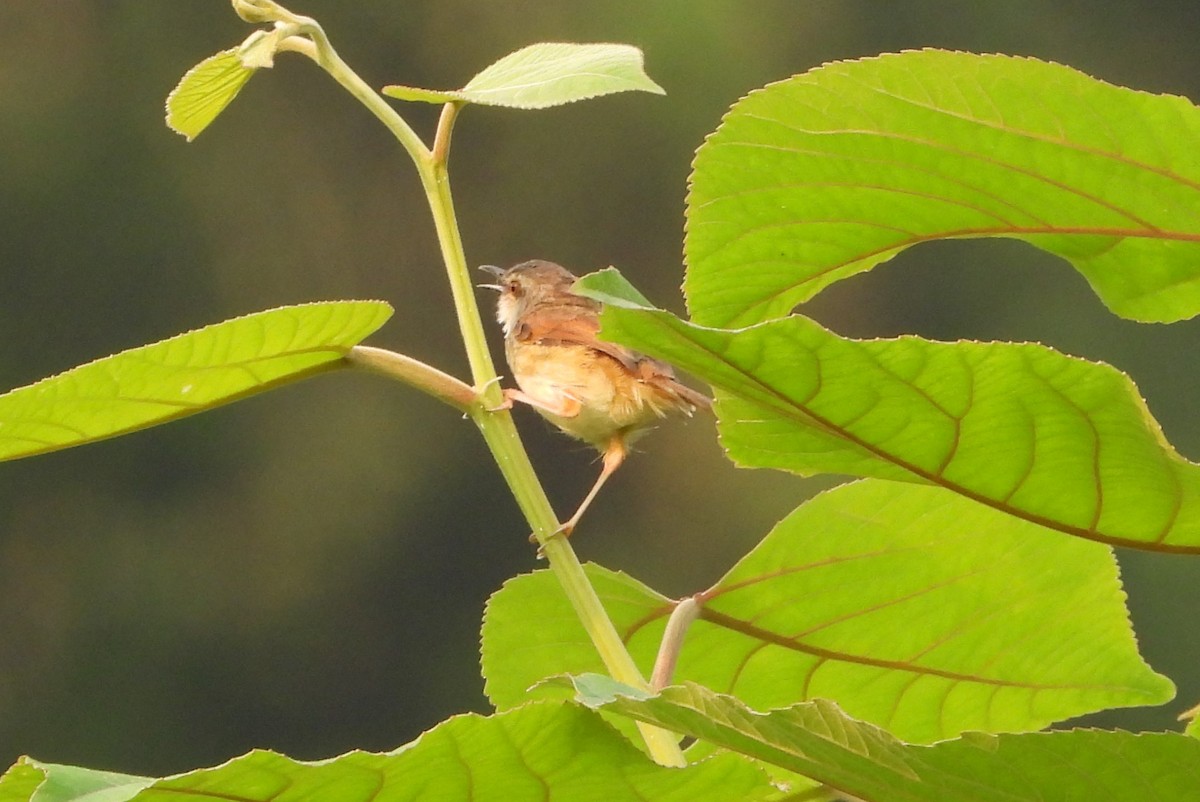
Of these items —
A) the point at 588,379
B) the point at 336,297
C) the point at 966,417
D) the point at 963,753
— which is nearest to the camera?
the point at 963,753

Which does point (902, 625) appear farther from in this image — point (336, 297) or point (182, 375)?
point (336, 297)

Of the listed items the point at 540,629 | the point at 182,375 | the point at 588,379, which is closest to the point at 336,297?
the point at 588,379

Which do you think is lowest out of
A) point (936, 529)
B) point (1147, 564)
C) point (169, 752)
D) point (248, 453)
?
point (936, 529)

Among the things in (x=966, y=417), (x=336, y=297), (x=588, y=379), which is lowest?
(x=966, y=417)

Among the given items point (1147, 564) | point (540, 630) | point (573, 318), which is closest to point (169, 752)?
point (1147, 564)

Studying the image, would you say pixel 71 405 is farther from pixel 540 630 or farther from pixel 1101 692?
pixel 1101 692

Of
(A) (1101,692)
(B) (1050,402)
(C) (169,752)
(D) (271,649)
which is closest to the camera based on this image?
(B) (1050,402)
